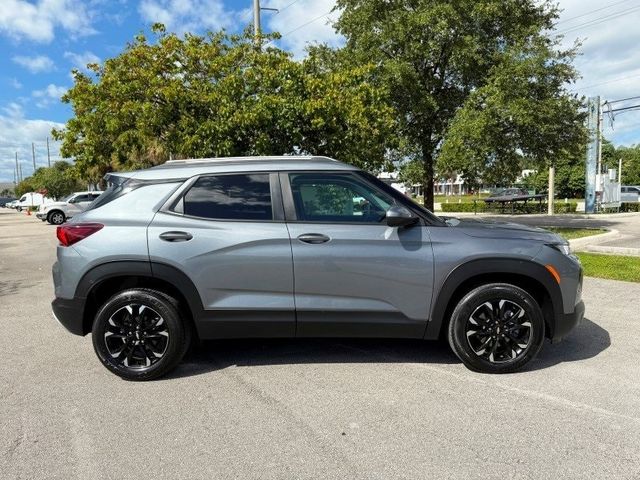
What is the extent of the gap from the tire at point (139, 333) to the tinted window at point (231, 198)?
798 mm

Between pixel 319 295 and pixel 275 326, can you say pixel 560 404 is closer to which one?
pixel 319 295

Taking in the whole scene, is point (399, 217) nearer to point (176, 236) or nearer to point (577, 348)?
point (176, 236)

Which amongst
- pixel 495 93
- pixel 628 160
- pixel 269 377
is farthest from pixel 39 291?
pixel 628 160

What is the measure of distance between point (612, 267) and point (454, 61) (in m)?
8.86

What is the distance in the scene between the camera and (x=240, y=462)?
2969 mm

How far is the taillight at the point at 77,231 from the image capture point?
162 inches

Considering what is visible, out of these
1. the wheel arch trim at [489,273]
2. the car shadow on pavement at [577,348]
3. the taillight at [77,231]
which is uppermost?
the taillight at [77,231]

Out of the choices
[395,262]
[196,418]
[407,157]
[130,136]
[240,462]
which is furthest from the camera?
[407,157]

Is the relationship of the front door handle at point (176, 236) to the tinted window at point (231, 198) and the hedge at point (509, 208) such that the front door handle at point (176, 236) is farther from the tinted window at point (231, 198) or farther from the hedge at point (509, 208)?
the hedge at point (509, 208)

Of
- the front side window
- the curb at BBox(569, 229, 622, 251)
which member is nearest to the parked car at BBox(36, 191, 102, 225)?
the curb at BBox(569, 229, 622, 251)

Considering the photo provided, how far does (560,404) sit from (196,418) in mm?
2615

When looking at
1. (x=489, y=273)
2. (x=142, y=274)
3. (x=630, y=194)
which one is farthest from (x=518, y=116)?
(x=630, y=194)

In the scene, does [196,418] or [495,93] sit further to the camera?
[495,93]

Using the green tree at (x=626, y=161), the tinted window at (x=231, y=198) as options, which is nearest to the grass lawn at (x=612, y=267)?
the tinted window at (x=231, y=198)
